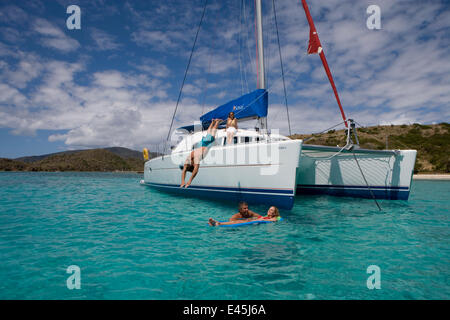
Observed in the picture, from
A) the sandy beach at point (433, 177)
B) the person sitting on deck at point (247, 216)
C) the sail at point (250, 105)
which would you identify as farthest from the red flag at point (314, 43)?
the sandy beach at point (433, 177)

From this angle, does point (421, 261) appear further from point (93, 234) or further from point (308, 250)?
point (93, 234)

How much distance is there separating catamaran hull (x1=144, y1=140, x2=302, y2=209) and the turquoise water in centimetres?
101

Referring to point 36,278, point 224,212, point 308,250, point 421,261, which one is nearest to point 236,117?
point 224,212

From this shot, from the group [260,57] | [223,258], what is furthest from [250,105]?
[223,258]

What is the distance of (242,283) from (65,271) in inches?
91.6

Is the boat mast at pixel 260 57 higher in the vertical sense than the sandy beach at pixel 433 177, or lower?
higher

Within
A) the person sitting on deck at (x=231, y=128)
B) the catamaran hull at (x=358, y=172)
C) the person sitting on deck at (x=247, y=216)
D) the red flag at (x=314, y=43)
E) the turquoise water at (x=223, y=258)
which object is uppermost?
the red flag at (x=314, y=43)

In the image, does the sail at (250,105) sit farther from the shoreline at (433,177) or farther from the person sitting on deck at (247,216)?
the shoreline at (433,177)

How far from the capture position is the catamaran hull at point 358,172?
8750 mm

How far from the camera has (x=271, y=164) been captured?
6.59 metres

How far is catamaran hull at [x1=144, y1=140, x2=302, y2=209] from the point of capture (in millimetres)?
6371

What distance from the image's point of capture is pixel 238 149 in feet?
23.6

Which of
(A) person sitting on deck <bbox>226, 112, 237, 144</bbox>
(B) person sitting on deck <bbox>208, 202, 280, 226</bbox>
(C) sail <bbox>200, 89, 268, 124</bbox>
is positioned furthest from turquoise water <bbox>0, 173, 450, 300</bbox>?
(C) sail <bbox>200, 89, 268, 124</bbox>

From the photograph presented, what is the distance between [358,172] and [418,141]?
3134 centimetres
